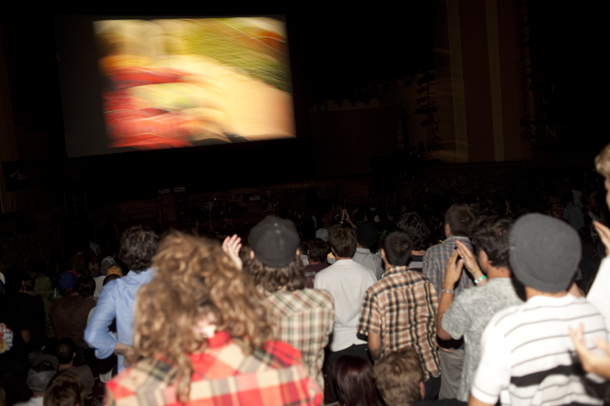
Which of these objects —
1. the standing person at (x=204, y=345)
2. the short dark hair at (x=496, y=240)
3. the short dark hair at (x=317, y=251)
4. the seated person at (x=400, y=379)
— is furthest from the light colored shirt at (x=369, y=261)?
the standing person at (x=204, y=345)

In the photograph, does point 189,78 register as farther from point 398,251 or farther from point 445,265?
point 398,251

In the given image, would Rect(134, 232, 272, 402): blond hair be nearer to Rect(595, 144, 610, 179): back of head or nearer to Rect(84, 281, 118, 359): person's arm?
Rect(84, 281, 118, 359): person's arm

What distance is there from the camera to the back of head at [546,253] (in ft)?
4.33

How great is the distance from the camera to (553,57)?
10609mm

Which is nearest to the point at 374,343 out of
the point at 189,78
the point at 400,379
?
the point at 400,379

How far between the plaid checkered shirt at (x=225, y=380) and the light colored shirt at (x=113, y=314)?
1028 mm

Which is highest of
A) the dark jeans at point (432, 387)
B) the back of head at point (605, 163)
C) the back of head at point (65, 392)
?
the back of head at point (605, 163)

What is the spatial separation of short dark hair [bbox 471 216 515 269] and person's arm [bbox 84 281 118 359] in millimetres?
1677

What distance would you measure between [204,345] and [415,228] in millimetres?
2108

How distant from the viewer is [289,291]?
1.77 meters

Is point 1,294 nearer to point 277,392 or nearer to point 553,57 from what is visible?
point 277,392

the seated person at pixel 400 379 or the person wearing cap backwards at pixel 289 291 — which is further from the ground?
the person wearing cap backwards at pixel 289 291

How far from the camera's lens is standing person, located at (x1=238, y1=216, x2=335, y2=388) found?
1.71m

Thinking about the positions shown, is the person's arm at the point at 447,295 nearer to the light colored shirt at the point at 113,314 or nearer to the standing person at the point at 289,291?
the standing person at the point at 289,291
